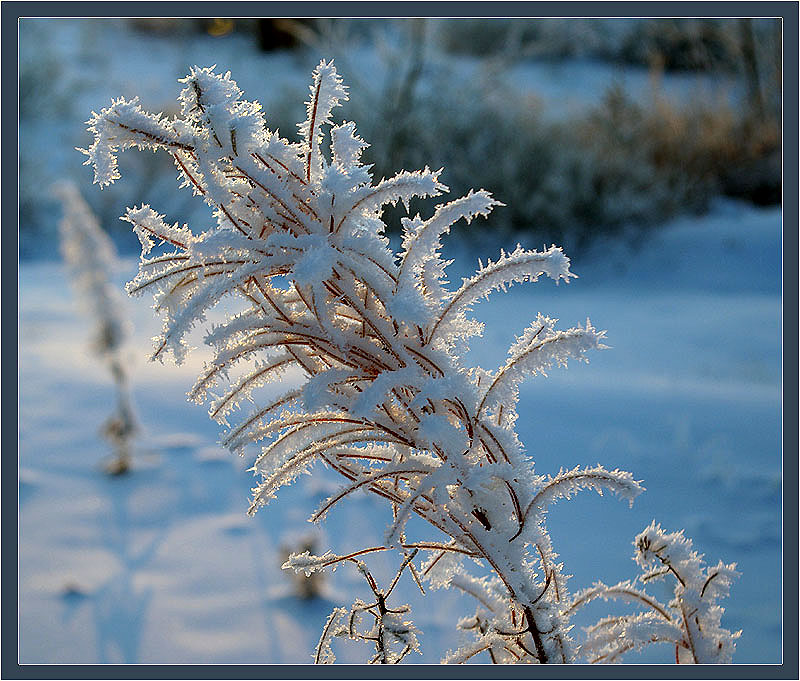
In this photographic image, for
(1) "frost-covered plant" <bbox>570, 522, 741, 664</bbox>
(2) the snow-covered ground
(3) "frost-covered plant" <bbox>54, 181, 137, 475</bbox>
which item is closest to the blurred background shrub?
(2) the snow-covered ground

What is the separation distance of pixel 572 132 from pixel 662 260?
72.5 inches

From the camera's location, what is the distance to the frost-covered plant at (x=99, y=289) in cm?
336

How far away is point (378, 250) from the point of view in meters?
0.75

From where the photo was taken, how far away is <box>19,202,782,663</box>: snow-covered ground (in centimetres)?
257

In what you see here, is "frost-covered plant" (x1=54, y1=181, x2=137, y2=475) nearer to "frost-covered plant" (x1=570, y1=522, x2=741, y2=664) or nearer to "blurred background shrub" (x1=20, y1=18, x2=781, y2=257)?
"frost-covered plant" (x1=570, y1=522, x2=741, y2=664)

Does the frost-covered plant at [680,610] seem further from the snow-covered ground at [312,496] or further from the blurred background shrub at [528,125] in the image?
the blurred background shrub at [528,125]

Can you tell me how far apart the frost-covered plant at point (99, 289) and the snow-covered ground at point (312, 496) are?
0.64ft

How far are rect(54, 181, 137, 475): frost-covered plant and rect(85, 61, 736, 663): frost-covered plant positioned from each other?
2766 millimetres

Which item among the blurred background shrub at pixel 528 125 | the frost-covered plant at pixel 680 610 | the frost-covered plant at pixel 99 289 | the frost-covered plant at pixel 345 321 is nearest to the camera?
the frost-covered plant at pixel 345 321

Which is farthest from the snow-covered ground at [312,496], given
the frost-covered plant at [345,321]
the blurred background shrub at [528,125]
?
the frost-covered plant at [345,321]

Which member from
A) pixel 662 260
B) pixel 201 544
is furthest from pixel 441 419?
pixel 662 260

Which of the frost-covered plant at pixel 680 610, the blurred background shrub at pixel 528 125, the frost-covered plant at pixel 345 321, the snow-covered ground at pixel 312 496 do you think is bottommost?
the frost-covered plant at pixel 680 610

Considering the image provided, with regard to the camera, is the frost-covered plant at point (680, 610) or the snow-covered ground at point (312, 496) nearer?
the frost-covered plant at point (680, 610)

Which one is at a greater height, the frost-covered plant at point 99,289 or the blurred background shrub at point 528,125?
the blurred background shrub at point 528,125
